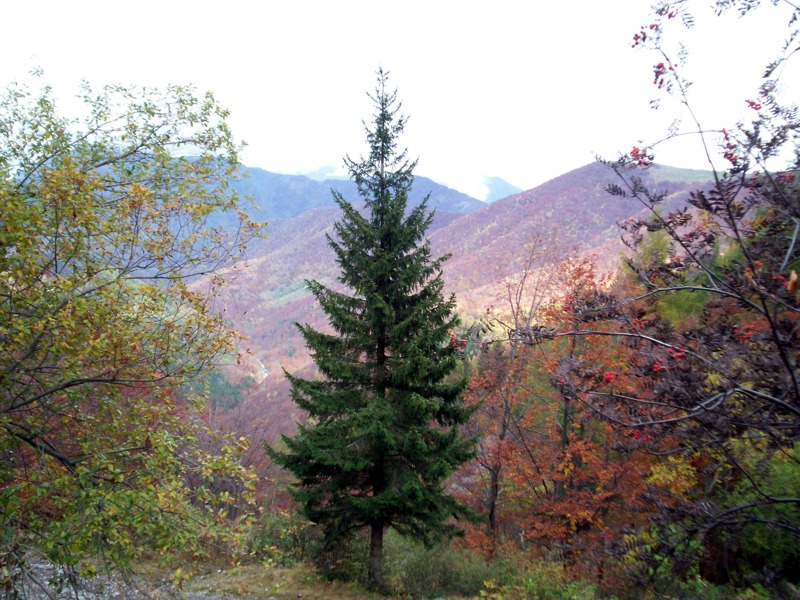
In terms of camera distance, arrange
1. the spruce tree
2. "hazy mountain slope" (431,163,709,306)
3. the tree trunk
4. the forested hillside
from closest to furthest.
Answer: the forested hillside
the spruce tree
the tree trunk
"hazy mountain slope" (431,163,709,306)

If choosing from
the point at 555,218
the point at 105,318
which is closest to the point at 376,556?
the point at 105,318

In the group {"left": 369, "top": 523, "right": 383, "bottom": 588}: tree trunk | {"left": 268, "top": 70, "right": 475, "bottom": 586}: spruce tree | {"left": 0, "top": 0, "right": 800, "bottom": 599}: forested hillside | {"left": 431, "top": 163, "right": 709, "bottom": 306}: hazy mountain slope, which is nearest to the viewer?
{"left": 0, "top": 0, "right": 800, "bottom": 599}: forested hillside

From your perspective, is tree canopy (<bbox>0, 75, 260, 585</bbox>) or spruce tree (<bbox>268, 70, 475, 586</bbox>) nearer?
tree canopy (<bbox>0, 75, 260, 585</bbox>)

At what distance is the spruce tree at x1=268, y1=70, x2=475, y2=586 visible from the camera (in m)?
10.5

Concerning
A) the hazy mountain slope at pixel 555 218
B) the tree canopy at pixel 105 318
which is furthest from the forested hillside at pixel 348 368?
the hazy mountain slope at pixel 555 218

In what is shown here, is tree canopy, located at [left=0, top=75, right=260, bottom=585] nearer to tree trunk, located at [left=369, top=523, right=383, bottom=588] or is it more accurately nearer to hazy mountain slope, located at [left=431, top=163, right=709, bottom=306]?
tree trunk, located at [left=369, top=523, right=383, bottom=588]

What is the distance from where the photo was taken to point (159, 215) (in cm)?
542

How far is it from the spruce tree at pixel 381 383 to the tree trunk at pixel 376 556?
25 mm

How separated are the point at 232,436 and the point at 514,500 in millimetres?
14158

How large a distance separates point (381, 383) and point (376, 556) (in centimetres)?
441

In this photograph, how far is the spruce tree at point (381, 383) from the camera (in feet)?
34.5

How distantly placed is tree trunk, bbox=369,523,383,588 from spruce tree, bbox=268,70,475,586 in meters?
0.03

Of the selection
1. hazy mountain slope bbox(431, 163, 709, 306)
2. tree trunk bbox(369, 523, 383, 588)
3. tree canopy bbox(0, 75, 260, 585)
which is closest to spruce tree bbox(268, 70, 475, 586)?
tree trunk bbox(369, 523, 383, 588)

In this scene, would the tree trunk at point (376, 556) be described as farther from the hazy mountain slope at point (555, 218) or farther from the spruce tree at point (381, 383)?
the hazy mountain slope at point (555, 218)
